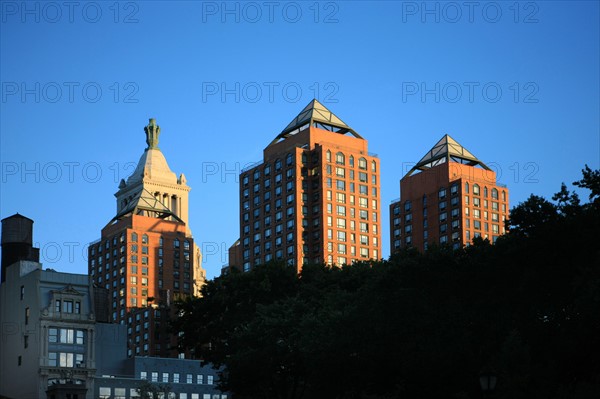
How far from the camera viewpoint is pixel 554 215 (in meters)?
69.1

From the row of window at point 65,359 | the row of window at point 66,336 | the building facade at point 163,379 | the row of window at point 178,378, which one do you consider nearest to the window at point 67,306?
the row of window at point 66,336

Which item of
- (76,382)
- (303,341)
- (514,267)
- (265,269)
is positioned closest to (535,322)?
(514,267)

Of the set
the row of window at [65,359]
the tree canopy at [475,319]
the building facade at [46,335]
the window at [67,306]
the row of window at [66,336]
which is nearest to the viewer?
the tree canopy at [475,319]

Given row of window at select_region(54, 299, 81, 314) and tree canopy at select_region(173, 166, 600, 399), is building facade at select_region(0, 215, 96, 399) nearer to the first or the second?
row of window at select_region(54, 299, 81, 314)

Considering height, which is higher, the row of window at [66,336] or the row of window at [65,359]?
the row of window at [66,336]

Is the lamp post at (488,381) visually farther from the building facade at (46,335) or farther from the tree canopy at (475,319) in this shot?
the building facade at (46,335)

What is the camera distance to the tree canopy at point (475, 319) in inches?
2479

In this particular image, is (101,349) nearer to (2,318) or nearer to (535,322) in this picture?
(2,318)

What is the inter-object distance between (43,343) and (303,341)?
4858 cm

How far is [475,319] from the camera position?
69.0 metres

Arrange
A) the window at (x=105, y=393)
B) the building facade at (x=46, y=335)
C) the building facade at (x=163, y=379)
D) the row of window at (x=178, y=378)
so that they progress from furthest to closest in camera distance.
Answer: the row of window at (x=178, y=378)
the building facade at (x=163, y=379)
the window at (x=105, y=393)
the building facade at (x=46, y=335)

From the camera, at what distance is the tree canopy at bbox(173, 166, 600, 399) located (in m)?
63.0

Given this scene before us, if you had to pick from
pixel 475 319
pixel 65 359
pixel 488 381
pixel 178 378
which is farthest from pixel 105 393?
pixel 488 381

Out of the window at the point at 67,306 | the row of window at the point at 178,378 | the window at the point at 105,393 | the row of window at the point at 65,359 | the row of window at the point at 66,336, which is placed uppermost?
the window at the point at 67,306
